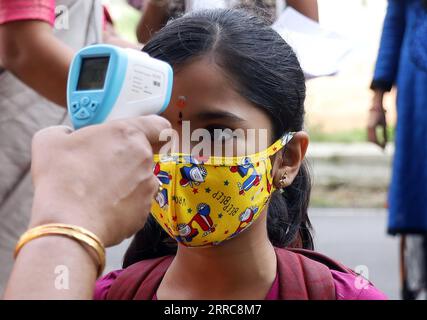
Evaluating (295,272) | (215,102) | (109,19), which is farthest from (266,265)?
(109,19)

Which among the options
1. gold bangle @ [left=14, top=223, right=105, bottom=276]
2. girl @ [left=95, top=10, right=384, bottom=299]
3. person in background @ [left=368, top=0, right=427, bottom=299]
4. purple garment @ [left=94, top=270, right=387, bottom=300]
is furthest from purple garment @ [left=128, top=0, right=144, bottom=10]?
gold bangle @ [left=14, top=223, right=105, bottom=276]

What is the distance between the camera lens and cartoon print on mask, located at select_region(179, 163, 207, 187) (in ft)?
6.61

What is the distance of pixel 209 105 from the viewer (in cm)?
203

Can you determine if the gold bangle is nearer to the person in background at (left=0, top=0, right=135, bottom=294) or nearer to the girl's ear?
the girl's ear

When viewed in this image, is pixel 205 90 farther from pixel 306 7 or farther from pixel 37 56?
pixel 306 7

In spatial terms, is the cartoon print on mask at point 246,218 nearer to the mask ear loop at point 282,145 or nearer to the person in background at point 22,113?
the mask ear loop at point 282,145

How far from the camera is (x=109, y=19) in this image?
355cm

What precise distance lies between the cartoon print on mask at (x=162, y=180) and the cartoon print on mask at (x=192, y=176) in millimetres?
31

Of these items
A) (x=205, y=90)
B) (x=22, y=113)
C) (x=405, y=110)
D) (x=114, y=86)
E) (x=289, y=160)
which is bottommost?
(x=405, y=110)

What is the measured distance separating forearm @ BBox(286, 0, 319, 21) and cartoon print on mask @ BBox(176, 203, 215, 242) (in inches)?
39.4

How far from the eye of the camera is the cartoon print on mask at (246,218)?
2.07 meters

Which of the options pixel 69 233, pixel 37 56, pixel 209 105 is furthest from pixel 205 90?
pixel 69 233

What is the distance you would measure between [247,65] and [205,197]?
342mm
